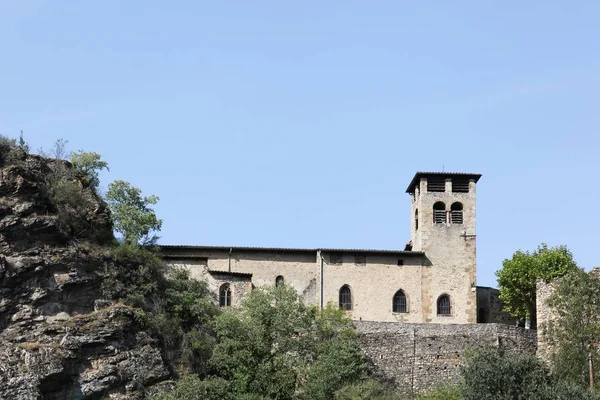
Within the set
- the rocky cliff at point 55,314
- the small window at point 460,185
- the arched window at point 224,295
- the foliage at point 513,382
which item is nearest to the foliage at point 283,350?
the rocky cliff at point 55,314

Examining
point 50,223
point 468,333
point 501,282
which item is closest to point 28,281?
point 50,223

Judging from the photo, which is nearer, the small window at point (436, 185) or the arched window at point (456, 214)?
the arched window at point (456, 214)

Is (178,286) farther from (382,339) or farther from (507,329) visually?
(507,329)

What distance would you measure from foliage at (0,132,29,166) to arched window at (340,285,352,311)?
2181 cm

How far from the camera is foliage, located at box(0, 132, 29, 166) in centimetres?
6625

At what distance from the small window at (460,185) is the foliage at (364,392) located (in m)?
21.9

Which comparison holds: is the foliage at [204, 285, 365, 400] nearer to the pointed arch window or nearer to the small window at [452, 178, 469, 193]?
the pointed arch window

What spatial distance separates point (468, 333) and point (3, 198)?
26.5 meters

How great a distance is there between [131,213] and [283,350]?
12491 millimetres

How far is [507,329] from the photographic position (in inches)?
2798

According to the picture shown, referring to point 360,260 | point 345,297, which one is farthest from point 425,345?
point 360,260

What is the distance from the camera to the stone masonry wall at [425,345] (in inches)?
2680

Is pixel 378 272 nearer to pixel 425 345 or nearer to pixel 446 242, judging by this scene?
pixel 446 242

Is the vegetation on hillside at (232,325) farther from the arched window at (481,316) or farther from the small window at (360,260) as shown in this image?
the arched window at (481,316)
